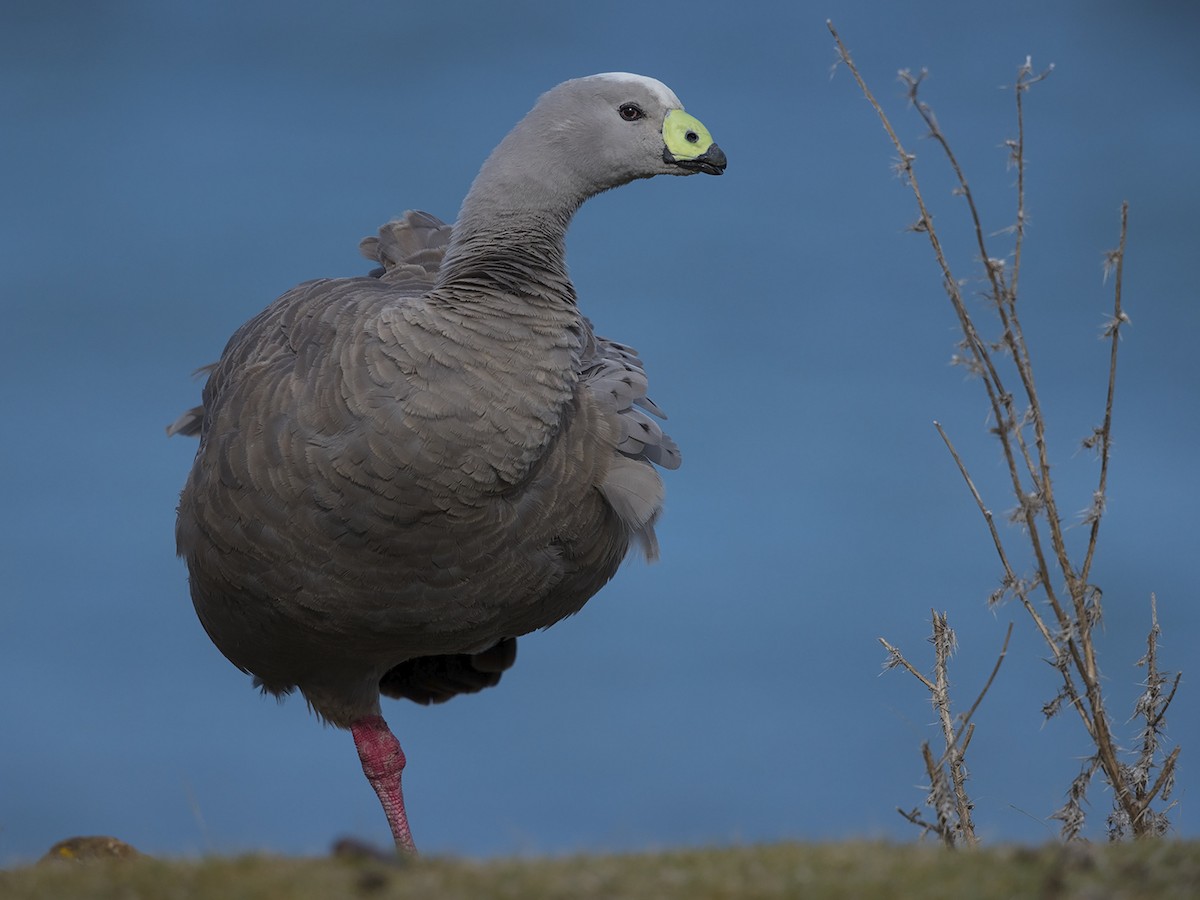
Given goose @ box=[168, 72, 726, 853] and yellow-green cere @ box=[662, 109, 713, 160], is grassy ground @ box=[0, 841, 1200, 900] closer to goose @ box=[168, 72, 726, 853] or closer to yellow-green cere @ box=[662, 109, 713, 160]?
goose @ box=[168, 72, 726, 853]

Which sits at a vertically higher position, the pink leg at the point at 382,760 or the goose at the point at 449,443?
the goose at the point at 449,443

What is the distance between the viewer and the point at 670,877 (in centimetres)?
360

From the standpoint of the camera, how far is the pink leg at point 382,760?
6688 mm

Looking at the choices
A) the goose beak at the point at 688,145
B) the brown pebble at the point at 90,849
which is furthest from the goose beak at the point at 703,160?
the brown pebble at the point at 90,849

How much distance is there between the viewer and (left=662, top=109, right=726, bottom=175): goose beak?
550 cm

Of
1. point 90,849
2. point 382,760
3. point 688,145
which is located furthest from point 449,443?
point 382,760

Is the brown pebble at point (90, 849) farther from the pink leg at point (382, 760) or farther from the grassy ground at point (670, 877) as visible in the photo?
the pink leg at point (382, 760)

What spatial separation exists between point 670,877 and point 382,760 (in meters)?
3.32

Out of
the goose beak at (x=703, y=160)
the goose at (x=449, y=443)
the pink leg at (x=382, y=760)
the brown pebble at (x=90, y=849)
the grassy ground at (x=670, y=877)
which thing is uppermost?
the goose beak at (x=703, y=160)

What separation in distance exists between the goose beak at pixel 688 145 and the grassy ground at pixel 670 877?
2.59m

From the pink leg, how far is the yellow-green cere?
9.33 feet

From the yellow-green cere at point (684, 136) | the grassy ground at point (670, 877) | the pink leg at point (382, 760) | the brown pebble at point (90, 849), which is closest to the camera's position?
the grassy ground at point (670, 877)

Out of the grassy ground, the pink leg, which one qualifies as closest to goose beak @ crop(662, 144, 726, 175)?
the grassy ground

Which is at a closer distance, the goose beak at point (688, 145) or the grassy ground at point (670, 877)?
the grassy ground at point (670, 877)
